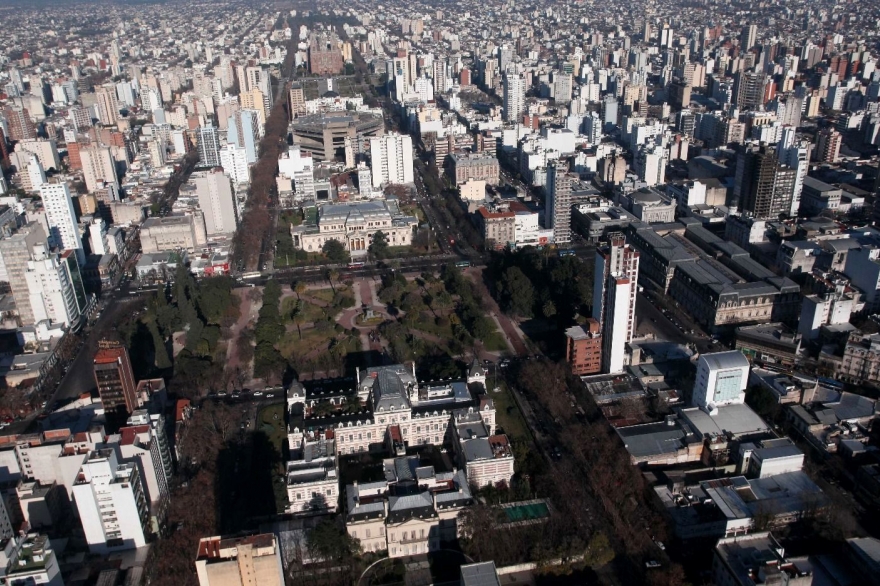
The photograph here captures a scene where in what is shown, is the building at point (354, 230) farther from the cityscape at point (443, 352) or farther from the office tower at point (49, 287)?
the office tower at point (49, 287)

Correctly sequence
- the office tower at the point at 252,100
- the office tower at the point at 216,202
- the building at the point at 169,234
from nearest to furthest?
the building at the point at 169,234
the office tower at the point at 216,202
the office tower at the point at 252,100

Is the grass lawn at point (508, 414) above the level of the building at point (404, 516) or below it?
below

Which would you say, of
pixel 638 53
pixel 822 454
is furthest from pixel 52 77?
pixel 822 454

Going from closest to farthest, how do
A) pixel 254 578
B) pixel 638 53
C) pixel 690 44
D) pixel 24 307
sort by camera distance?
pixel 254 578 → pixel 24 307 → pixel 638 53 → pixel 690 44

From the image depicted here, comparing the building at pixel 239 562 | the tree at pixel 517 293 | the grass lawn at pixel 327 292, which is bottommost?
the grass lawn at pixel 327 292

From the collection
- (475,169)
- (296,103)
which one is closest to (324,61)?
(296,103)

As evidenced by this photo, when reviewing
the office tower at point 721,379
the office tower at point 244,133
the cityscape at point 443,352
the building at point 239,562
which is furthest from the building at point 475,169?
the building at point 239,562

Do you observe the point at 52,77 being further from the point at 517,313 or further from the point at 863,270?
the point at 863,270
